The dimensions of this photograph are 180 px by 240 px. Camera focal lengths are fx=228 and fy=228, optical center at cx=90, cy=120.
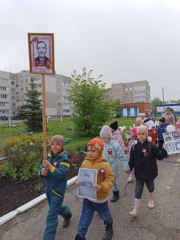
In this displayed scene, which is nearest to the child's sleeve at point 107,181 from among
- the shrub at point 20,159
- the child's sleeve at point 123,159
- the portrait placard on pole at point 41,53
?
the child's sleeve at point 123,159

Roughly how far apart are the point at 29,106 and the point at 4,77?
204ft

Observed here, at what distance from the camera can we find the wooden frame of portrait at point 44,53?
3611mm

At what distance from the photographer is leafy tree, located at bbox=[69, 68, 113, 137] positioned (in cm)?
1250

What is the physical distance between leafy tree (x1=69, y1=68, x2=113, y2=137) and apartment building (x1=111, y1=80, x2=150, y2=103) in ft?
324

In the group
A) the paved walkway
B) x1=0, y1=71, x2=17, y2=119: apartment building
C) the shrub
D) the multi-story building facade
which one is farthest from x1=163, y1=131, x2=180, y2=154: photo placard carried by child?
the multi-story building facade

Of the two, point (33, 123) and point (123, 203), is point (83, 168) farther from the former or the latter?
point (33, 123)

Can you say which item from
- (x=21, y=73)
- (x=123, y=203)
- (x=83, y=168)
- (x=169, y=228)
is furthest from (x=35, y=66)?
(x=21, y=73)

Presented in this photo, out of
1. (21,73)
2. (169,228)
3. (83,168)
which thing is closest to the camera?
(83,168)

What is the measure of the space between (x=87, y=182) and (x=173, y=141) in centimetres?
274

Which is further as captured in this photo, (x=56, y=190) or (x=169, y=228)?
(x=169, y=228)

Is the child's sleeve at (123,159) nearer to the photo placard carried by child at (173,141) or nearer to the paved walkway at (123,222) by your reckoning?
the paved walkway at (123,222)

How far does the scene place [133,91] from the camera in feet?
368

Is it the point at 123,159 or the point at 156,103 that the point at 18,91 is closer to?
the point at 156,103

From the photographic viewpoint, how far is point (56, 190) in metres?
3.11
